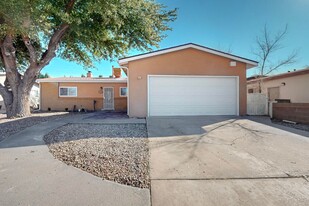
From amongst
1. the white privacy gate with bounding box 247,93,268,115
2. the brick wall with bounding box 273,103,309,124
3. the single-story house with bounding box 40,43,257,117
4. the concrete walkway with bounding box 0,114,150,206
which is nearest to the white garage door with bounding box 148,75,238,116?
the single-story house with bounding box 40,43,257,117

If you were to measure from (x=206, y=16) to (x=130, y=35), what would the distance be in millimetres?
5587

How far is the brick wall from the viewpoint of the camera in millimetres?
8348

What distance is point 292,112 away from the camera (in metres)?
9.05

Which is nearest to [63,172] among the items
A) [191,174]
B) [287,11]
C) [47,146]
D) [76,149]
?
[76,149]

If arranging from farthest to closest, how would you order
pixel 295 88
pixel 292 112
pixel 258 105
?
pixel 295 88
pixel 258 105
pixel 292 112

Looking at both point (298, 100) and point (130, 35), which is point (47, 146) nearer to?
point (130, 35)

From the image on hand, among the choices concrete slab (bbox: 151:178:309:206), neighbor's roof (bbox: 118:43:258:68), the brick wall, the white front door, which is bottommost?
concrete slab (bbox: 151:178:309:206)

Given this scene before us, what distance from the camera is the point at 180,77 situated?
10438 mm

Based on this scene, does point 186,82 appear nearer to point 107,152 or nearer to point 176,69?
point 176,69

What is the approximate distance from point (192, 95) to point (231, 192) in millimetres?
8116

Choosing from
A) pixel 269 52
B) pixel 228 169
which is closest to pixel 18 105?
pixel 228 169

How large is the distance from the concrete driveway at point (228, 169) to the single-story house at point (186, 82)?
4379 millimetres

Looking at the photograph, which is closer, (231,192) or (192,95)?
(231,192)

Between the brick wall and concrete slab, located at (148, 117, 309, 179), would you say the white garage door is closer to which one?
the brick wall
